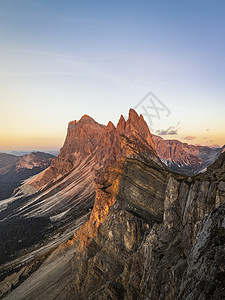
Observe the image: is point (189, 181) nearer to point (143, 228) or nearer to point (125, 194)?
point (143, 228)

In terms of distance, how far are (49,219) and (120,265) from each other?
152m

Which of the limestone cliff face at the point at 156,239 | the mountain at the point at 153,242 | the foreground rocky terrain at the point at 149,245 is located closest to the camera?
the limestone cliff face at the point at 156,239

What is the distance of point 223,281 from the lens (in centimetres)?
1088

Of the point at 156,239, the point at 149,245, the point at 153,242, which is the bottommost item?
the point at 149,245

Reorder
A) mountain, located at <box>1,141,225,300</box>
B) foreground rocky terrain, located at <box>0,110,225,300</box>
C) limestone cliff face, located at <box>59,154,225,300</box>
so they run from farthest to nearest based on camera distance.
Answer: foreground rocky terrain, located at <box>0,110,225,300</box>
mountain, located at <box>1,141,225,300</box>
limestone cliff face, located at <box>59,154,225,300</box>

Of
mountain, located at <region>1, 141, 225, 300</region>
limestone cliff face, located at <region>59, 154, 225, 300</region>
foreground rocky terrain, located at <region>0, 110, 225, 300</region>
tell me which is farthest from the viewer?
foreground rocky terrain, located at <region>0, 110, 225, 300</region>

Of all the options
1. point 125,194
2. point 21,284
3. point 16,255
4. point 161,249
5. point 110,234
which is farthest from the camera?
point 16,255

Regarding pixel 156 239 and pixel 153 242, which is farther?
pixel 156 239

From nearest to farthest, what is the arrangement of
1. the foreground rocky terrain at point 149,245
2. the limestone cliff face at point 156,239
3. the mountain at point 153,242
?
the limestone cliff face at point 156,239, the mountain at point 153,242, the foreground rocky terrain at point 149,245

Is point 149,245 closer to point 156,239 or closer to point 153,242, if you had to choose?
point 153,242

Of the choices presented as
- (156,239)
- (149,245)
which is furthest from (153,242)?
(149,245)

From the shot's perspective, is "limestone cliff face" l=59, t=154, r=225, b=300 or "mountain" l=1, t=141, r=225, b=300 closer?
"limestone cliff face" l=59, t=154, r=225, b=300

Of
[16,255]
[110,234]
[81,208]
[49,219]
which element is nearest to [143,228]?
[110,234]

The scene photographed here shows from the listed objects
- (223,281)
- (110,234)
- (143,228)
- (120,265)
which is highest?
(223,281)
